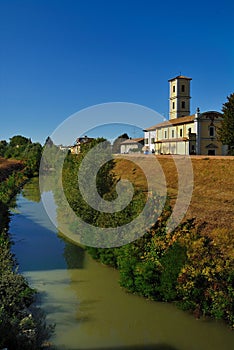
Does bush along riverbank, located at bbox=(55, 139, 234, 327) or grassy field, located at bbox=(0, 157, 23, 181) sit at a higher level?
grassy field, located at bbox=(0, 157, 23, 181)

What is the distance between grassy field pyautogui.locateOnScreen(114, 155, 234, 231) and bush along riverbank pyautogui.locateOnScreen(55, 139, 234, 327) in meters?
1.52

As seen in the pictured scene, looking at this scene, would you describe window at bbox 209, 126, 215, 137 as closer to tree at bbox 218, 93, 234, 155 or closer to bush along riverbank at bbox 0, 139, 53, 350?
tree at bbox 218, 93, 234, 155

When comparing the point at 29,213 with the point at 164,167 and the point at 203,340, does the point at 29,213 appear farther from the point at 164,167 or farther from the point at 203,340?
the point at 203,340

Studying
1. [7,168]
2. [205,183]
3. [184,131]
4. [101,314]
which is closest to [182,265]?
[101,314]

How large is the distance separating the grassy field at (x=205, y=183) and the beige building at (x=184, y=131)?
22.3 feet

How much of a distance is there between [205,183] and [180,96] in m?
31.4

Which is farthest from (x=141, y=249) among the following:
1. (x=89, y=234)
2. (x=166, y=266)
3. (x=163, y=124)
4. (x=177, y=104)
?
(x=177, y=104)

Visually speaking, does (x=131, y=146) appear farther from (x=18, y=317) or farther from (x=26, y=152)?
(x=18, y=317)

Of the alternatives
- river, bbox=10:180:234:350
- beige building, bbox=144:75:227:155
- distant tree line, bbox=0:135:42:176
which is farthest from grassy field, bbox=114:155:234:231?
distant tree line, bbox=0:135:42:176

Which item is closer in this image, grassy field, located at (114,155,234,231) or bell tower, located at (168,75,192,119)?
grassy field, located at (114,155,234,231)

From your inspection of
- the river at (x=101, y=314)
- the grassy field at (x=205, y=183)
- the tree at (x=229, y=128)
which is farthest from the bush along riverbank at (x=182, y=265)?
the tree at (x=229, y=128)

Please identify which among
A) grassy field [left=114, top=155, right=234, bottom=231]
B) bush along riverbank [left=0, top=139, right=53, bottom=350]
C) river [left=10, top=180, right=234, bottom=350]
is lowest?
river [left=10, top=180, right=234, bottom=350]

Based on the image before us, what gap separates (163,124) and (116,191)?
3572cm

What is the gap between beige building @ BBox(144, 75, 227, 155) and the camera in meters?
41.6
